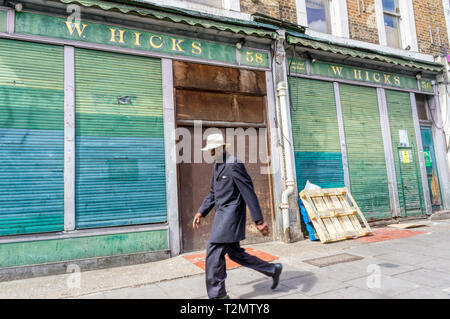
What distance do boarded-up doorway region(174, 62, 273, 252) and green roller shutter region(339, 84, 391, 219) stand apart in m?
2.82

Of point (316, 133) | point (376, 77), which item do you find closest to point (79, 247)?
point (316, 133)

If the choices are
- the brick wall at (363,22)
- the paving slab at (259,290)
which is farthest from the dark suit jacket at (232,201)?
the brick wall at (363,22)

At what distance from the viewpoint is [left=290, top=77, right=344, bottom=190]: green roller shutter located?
25.5 feet

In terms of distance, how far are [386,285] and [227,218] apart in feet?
7.30

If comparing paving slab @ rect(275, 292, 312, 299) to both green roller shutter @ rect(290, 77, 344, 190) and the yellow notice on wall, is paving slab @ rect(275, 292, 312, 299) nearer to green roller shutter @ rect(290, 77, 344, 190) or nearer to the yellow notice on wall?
green roller shutter @ rect(290, 77, 344, 190)

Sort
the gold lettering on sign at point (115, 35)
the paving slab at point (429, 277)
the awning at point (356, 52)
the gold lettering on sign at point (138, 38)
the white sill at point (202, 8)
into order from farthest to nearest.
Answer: the awning at point (356, 52)
the white sill at point (202, 8)
the gold lettering on sign at point (138, 38)
the gold lettering on sign at point (115, 35)
the paving slab at point (429, 277)

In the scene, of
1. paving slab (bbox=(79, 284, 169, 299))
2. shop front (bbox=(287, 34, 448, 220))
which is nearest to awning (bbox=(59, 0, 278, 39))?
shop front (bbox=(287, 34, 448, 220))

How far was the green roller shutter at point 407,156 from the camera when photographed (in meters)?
9.20

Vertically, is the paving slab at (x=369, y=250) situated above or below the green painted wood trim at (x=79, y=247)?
below

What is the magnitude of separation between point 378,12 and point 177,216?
359 inches

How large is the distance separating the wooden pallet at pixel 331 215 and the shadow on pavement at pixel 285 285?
2307 millimetres

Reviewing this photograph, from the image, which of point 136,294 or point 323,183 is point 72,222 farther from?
point 323,183

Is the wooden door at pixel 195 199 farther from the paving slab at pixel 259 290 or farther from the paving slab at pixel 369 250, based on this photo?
the paving slab at pixel 259 290

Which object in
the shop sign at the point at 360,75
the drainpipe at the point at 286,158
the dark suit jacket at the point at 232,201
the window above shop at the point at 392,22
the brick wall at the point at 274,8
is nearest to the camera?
the dark suit jacket at the point at 232,201
